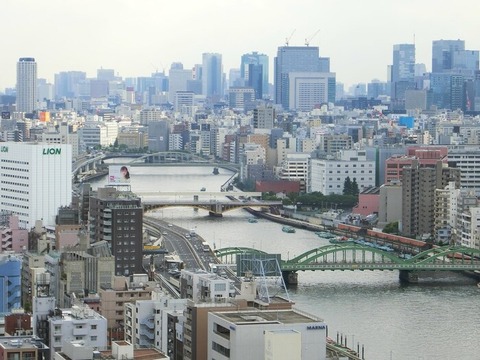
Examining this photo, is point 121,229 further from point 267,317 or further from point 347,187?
point 347,187

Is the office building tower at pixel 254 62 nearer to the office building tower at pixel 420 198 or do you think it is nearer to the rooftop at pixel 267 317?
the office building tower at pixel 420 198

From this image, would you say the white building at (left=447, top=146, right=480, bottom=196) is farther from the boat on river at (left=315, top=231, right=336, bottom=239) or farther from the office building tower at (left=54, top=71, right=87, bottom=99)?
the office building tower at (left=54, top=71, right=87, bottom=99)

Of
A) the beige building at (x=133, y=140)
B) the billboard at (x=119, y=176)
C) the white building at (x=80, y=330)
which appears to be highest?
the billboard at (x=119, y=176)

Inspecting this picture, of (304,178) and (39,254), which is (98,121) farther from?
(39,254)

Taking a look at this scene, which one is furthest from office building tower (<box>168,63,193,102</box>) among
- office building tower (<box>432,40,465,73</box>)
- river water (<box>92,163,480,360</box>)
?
river water (<box>92,163,480,360</box>)

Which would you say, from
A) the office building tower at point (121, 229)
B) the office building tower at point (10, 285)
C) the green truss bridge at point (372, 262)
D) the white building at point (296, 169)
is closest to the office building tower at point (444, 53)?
the white building at point (296, 169)

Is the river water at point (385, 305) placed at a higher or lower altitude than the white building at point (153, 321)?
lower
